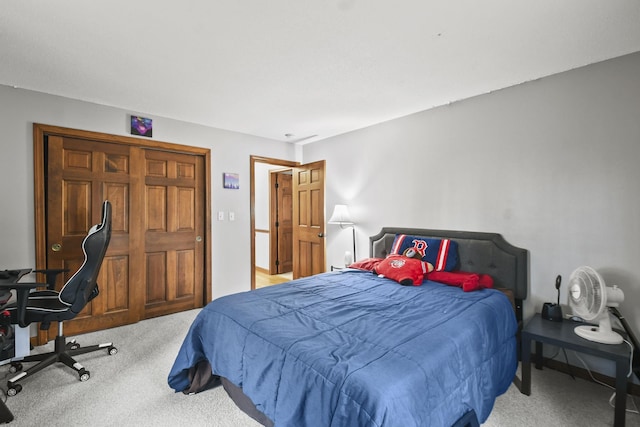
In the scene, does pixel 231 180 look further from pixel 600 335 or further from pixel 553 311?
pixel 600 335

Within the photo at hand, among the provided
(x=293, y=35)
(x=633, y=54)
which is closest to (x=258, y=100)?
(x=293, y=35)

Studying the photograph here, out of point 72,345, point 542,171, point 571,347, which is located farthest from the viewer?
point 72,345

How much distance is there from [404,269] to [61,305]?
2.88 meters

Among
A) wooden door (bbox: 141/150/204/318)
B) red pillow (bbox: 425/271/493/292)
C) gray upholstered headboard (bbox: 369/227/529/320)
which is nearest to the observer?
red pillow (bbox: 425/271/493/292)

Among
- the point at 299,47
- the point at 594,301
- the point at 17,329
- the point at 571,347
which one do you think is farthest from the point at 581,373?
the point at 17,329

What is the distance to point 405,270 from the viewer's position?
2877mm

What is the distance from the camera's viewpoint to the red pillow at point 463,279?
8.46 feet

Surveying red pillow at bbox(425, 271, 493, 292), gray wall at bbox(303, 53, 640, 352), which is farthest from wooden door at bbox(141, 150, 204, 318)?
red pillow at bbox(425, 271, 493, 292)

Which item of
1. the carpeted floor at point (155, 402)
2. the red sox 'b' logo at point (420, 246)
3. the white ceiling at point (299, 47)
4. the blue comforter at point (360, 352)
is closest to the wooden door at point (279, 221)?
the white ceiling at point (299, 47)

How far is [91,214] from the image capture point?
3287 millimetres

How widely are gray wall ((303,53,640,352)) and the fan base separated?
1.35 ft

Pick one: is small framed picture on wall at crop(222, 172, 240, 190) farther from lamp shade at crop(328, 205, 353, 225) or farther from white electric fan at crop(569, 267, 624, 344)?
white electric fan at crop(569, 267, 624, 344)

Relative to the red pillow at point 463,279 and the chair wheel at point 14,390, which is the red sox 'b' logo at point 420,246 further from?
the chair wheel at point 14,390

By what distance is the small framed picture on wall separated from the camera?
13.9 ft
